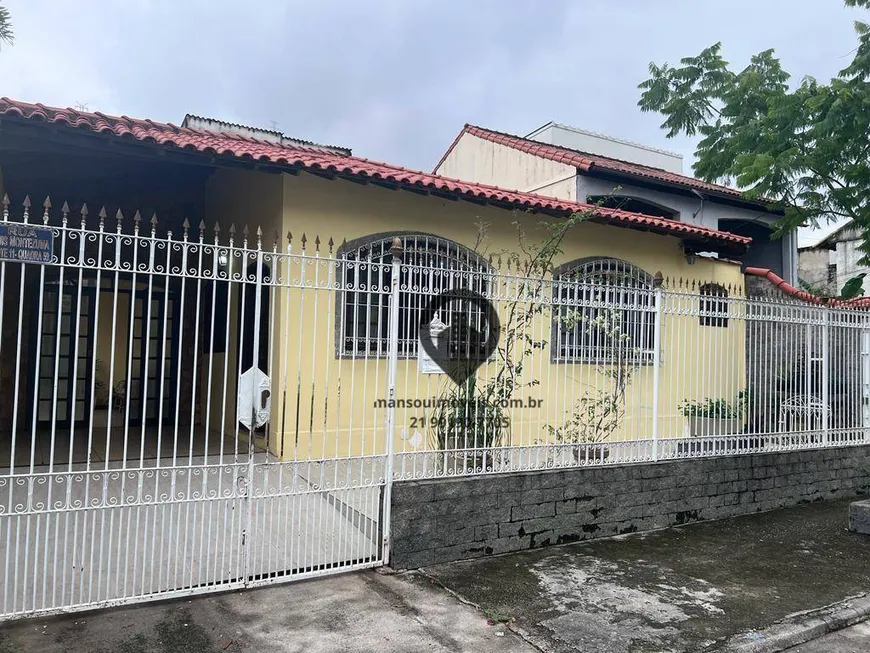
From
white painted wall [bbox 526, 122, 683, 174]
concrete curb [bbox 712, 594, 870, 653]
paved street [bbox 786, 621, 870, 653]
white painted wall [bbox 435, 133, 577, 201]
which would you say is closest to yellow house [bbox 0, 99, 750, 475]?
concrete curb [bbox 712, 594, 870, 653]

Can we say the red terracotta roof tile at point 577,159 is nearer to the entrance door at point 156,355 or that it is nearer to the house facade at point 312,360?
the house facade at point 312,360

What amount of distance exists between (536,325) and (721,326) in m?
2.17

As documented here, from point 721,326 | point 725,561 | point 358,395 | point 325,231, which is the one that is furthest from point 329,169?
point 725,561

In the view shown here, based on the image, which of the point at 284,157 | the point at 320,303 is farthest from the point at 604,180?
the point at 284,157

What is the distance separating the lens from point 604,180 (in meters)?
12.2

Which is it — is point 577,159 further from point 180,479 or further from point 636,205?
point 180,479

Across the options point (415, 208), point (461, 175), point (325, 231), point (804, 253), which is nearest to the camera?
point (325, 231)

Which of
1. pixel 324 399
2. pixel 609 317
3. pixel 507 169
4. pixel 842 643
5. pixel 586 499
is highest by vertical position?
pixel 507 169

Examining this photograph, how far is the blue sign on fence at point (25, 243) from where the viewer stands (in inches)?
138

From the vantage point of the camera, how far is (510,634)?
3680 millimetres

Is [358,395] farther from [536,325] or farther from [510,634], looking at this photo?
[510,634]

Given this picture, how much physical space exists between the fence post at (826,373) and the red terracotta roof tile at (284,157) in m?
2.70

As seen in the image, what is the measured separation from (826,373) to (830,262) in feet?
59.8

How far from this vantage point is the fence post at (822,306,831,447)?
719cm
